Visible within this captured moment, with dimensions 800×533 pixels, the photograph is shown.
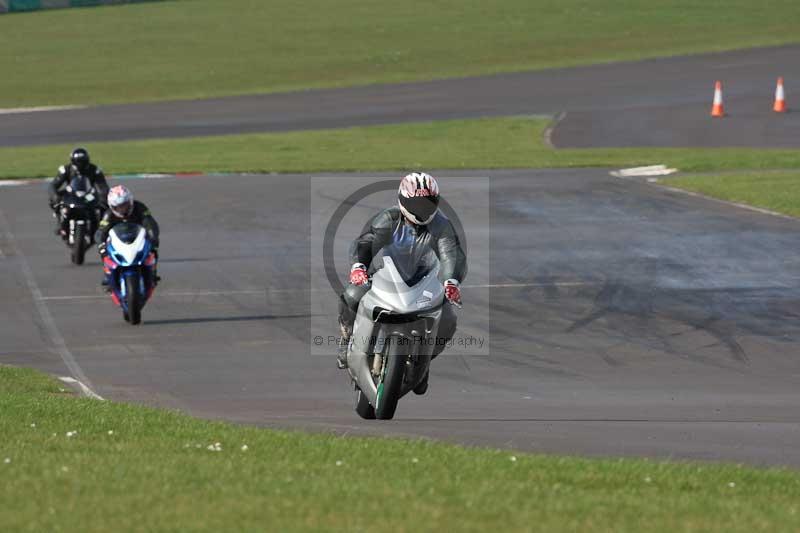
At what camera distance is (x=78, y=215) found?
925 inches

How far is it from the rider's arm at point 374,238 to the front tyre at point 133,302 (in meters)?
6.70

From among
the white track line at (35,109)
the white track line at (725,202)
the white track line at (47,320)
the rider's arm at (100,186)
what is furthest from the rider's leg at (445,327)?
the white track line at (35,109)

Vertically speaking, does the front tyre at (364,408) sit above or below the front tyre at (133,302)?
above

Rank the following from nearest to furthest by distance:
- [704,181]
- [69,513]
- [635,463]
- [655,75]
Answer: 1. [69,513]
2. [635,463]
3. [704,181]
4. [655,75]

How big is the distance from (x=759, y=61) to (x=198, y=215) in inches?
1344

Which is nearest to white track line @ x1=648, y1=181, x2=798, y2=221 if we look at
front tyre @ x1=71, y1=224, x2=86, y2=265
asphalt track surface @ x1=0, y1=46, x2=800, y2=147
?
asphalt track surface @ x1=0, y1=46, x2=800, y2=147

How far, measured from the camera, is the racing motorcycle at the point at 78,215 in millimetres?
23375

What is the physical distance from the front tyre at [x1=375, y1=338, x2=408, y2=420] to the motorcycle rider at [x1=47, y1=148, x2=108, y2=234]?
12.5m

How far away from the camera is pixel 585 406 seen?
13320 mm

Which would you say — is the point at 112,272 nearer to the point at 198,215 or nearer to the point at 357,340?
the point at 357,340

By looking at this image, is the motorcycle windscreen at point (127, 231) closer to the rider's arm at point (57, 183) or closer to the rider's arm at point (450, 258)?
the rider's arm at point (57, 183)

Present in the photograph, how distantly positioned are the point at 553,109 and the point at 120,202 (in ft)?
98.0

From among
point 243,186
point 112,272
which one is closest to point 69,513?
point 112,272

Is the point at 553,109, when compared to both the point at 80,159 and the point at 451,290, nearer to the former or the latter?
the point at 80,159
